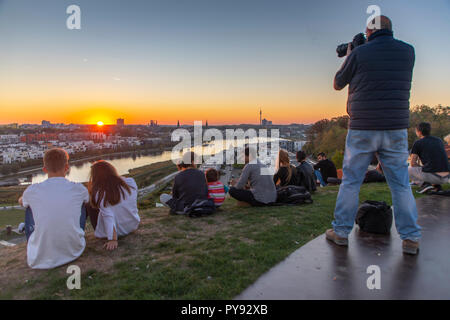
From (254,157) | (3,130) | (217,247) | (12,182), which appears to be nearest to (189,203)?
(254,157)

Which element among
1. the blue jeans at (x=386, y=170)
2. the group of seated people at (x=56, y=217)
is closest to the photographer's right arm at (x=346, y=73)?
the blue jeans at (x=386, y=170)

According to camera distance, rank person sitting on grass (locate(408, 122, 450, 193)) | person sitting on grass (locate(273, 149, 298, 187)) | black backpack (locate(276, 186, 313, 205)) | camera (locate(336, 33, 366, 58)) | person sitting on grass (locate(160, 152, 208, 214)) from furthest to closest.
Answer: person sitting on grass (locate(273, 149, 298, 187)), person sitting on grass (locate(408, 122, 450, 193)), black backpack (locate(276, 186, 313, 205)), person sitting on grass (locate(160, 152, 208, 214)), camera (locate(336, 33, 366, 58))

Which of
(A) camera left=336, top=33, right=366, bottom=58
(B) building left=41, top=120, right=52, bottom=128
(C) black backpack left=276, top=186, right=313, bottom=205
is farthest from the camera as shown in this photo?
(B) building left=41, top=120, right=52, bottom=128

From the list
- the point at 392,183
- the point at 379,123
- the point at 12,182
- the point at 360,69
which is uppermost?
the point at 360,69

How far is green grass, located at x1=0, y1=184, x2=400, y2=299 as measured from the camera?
7.07 ft

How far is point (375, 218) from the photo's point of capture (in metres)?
3.18

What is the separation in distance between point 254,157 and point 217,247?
218 centimetres

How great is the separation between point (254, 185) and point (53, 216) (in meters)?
3.11

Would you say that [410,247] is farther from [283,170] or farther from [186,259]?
[283,170]

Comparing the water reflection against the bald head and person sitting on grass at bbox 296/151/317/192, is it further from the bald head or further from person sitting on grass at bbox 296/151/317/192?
the bald head

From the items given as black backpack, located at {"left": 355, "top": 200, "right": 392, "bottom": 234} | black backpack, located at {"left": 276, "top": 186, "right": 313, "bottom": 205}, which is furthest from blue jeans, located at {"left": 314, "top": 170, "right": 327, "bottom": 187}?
black backpack, located at {"left": 355, "top": 200, "right": 392, "bottom": 234}

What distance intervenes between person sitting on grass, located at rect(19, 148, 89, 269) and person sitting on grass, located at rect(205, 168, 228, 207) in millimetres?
2444

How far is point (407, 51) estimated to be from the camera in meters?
2.46
